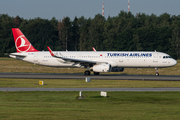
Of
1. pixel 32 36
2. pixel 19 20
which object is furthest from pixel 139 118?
pixel 19 20

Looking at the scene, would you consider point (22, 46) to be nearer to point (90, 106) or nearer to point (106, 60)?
point (106, 60)

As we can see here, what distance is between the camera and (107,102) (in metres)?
21.1

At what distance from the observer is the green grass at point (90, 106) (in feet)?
52.6

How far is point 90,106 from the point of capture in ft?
63.5

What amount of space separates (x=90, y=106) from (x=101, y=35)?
110851 millimetres

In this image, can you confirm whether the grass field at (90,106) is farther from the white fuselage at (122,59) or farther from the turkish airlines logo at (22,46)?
the turkish airlines logo at (22,46)

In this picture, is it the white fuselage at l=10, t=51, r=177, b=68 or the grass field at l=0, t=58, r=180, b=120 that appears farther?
the white fuselage at l=10, t=51, r=177, b=68

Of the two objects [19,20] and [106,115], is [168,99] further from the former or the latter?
[19,20]

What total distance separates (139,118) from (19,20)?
482ft

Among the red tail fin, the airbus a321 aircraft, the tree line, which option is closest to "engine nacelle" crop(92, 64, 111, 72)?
the airbus a321 aircraft

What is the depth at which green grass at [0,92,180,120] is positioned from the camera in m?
16.0

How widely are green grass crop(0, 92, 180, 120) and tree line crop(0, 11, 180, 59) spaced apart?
89.9 metres

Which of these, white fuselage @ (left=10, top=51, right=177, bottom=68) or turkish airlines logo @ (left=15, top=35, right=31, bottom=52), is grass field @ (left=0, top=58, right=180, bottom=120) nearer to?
white fuselage @ (left=10, top=51, right=177, bottom=68)

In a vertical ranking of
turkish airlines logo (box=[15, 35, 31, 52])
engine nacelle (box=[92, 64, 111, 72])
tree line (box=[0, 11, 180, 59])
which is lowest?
engine nacelle (box=[92, 64, 111, 72])
